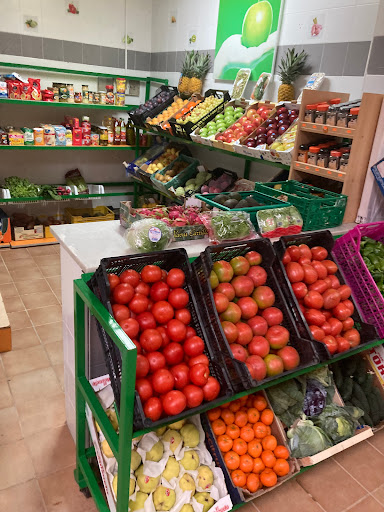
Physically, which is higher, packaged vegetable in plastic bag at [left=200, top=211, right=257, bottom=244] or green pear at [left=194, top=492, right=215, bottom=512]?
packaged vegetable in plastic bag at [left=200, top=211, right=257, bottom=244]

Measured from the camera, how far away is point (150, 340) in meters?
1.65

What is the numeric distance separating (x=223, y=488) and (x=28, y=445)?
45.8 inches

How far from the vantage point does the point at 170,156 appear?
529 centimetres

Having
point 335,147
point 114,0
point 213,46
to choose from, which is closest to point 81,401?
point 335,147

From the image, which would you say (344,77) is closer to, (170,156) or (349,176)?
(349,176)

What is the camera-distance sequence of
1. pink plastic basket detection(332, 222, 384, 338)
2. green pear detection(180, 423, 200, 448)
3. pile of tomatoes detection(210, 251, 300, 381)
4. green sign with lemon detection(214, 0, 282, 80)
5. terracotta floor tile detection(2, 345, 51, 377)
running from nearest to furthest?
pile of tomatoes detection(210, 251, 300, 381) → green pear detection(180, 423, 200, 448) → pink plastic basket detection(332, 222, 384, 338) → terracotta floor tile detection(2, 345, 51, 377) → green sign with lemon detection(214, 0, 282, 80)

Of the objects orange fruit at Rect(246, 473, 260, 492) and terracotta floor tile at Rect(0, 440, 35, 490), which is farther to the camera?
terracotta floor tile at Rect(0, 440, 35, 490)

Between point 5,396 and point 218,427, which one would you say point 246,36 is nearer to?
point 218,427

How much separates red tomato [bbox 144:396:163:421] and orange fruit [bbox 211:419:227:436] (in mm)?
627

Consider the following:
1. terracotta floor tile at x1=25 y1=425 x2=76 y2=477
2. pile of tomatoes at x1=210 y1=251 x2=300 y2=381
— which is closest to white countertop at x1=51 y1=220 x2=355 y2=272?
pile of tomatoes at x1=210 y1=251 x2=300 y2=381

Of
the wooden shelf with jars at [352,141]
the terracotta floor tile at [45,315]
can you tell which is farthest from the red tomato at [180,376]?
the terracotta floor tile at [45,315]

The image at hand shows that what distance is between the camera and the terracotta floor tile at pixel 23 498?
205 centimetres

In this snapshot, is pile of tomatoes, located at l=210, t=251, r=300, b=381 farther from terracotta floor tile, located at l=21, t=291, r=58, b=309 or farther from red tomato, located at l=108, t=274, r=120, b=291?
terracotta floor tile, located at l=21, t=291, r=58, b=309

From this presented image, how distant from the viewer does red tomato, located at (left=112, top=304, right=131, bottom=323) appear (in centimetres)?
168
